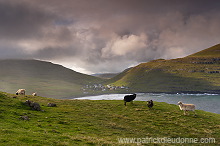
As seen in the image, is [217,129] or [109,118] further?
[109,118]

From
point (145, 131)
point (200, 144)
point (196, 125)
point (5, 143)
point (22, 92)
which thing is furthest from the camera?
point (22, 92)

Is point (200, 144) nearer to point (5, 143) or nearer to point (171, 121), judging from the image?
point (171, 121)

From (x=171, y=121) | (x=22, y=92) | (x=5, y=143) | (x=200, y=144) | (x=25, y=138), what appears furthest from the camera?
(x=22, y=92)

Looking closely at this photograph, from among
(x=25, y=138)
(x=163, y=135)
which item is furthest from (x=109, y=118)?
(x=25, y=138)

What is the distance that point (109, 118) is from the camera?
1265 inches

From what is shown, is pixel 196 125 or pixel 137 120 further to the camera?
pixel 137 120

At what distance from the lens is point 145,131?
2495cm

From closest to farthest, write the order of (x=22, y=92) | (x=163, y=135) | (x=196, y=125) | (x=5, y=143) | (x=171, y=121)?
(x=5, y=143) < (x=163, y=135) < (x=196, y=125) < (x=171, y=121) < (x=22, y=92)

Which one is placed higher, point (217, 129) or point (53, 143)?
point (53, 143)

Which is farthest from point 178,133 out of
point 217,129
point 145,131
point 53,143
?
point 53,143

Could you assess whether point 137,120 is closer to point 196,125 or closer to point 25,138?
point 196,125

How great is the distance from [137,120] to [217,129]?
14.0 meters

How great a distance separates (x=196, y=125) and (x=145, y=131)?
10.8 m

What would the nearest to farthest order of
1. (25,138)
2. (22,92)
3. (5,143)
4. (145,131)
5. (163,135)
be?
(5,143), (25,138), (163,135), (145,131), (22,92)
